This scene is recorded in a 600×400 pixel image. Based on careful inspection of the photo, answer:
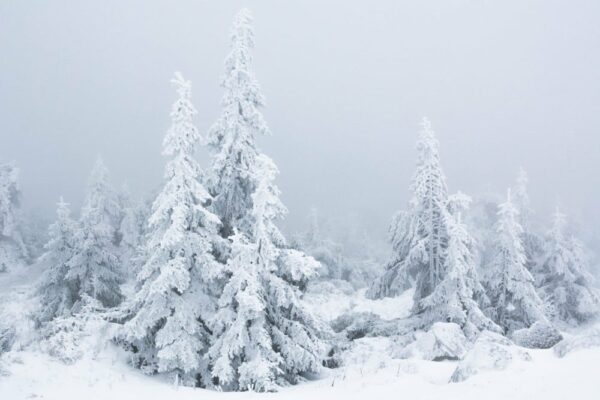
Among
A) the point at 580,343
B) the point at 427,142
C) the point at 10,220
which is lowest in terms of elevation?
the point at 580,343

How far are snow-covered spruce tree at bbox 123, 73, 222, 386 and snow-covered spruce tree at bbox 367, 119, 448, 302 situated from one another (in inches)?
407

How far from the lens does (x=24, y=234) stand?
1876 inches

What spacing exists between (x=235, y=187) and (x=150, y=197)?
33.5m

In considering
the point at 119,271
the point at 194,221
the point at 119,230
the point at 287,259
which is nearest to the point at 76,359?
the point at 194,221

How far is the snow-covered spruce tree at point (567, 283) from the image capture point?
2839 centimetres

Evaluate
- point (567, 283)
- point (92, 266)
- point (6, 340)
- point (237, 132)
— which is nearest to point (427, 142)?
point (237, 132)

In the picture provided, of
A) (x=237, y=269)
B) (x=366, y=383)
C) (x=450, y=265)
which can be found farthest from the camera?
(x=450, y=265)

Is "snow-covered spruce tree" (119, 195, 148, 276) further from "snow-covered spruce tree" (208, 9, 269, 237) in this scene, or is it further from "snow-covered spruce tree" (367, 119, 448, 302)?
"snow-covered spruce tree" (367, 119, 448, 302)

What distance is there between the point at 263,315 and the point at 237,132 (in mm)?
6902

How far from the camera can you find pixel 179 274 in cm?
1428

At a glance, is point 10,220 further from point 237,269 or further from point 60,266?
point 237,269

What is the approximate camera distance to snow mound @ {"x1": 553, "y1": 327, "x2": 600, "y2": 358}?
1190 cm

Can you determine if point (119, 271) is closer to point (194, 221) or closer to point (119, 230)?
point (194, 221)

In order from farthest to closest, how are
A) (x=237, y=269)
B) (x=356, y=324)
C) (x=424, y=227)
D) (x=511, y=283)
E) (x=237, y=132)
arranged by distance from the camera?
(x=356, y=324), (x=511, y=283), (x=424, y=227), (x=237, y=132), (x=237, y=269)
